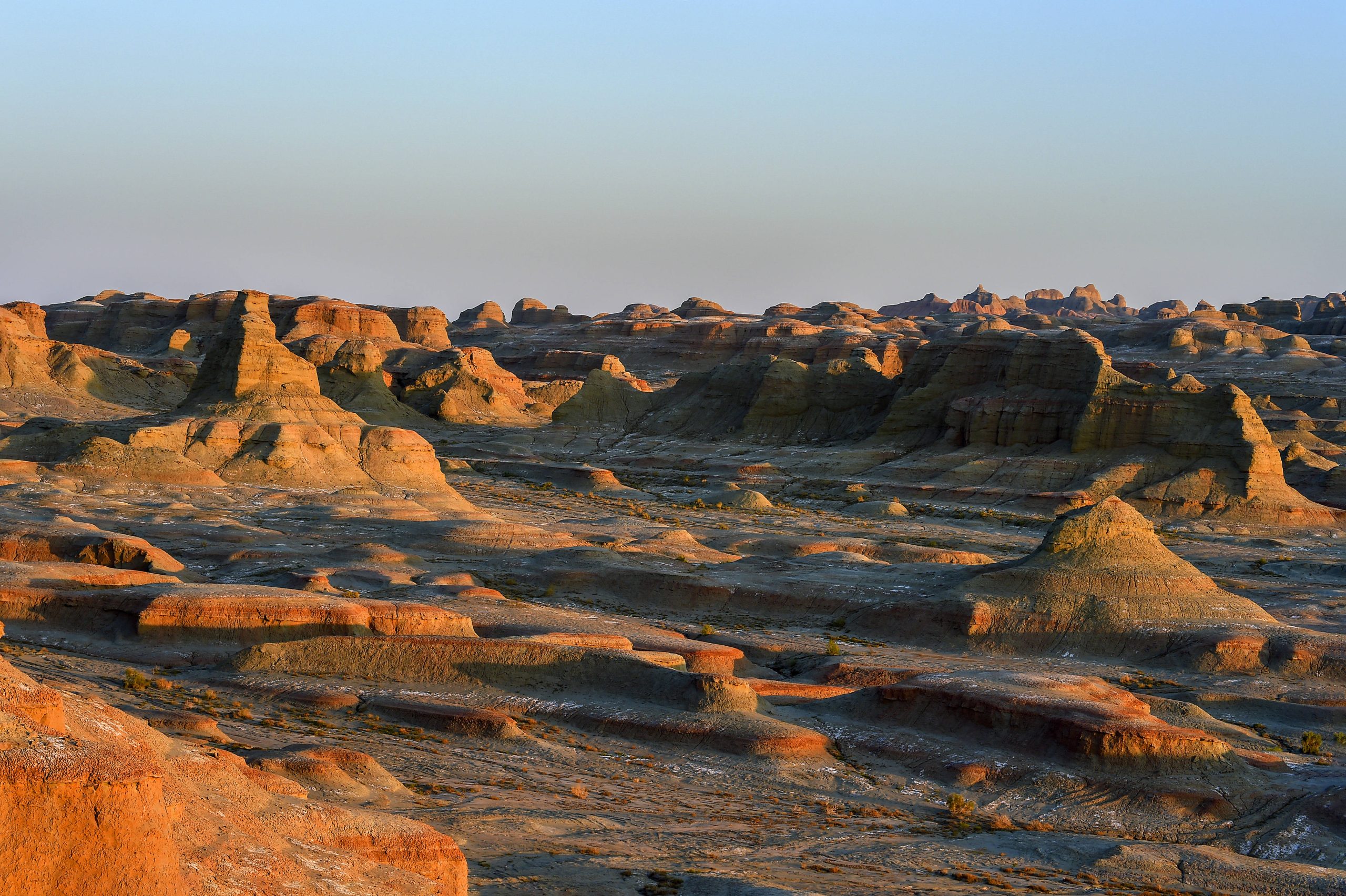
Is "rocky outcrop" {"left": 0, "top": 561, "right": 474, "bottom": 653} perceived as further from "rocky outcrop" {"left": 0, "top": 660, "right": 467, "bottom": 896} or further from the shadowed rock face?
the shadowed rock face

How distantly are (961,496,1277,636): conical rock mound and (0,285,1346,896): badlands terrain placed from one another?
0.10m

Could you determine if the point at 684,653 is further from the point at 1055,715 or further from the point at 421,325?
the point at 421,325

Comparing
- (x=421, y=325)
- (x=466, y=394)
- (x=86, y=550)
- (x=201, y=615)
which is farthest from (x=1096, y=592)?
(x=421, y=325)

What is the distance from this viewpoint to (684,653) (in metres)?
28.7

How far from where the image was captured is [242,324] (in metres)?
63.8

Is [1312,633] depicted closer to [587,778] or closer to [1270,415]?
[587,778]

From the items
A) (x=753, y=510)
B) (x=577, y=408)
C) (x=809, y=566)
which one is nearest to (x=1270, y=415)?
(x=753, y=510)

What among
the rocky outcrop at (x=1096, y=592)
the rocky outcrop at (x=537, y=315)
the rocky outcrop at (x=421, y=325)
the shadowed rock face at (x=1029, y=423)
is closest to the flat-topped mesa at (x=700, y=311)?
the rocky outcrop at (x=537, y=315)

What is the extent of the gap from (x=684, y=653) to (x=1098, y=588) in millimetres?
12944

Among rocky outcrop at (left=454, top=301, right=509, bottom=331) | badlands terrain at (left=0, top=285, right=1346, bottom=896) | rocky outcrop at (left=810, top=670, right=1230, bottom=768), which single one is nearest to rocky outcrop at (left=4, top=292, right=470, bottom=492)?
badlands terrain at (left=0, top=285, right=1346, bottom=896)

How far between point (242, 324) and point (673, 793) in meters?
49.6

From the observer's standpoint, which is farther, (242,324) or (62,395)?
(62,395)

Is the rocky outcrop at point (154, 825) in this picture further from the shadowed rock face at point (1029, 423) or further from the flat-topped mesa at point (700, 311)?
the flat-topped mesa at point (700, 311)

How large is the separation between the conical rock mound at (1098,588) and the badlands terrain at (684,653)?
0.10 m
